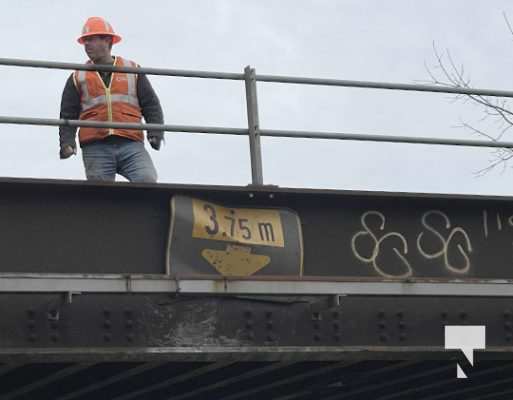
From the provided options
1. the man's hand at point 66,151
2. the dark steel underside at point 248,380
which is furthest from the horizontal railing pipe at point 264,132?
the dark steel underside at point 248,380

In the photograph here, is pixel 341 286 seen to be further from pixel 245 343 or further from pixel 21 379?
pixel 21 379

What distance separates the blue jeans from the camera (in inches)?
425

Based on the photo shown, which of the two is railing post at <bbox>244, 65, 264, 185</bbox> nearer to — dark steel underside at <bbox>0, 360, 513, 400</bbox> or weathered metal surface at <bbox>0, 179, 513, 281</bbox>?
weathered metal surface at <bbox>0, 179, 513, 281</bbox>

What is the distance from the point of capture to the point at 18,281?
8961mm

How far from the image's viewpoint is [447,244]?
10414 mm

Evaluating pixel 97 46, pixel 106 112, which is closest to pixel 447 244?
pixel 106 112

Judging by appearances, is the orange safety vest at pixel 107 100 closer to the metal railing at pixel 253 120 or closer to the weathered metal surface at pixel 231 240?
the metal railing at pixel 253 120

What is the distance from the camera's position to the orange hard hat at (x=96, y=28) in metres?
10.8

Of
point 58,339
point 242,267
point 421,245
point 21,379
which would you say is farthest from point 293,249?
point 21,379

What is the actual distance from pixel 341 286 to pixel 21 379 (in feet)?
10.5

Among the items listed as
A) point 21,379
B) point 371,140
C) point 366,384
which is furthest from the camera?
point 366,384

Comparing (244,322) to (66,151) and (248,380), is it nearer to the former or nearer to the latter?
(66,151)

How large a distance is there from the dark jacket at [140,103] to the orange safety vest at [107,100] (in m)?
0.04

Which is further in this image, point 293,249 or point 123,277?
point 293,249
